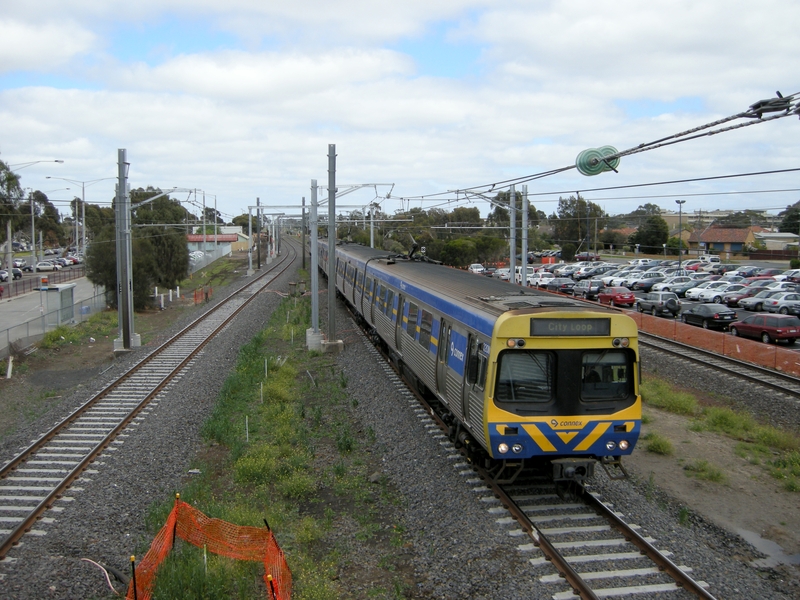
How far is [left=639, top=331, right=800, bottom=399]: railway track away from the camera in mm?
18163

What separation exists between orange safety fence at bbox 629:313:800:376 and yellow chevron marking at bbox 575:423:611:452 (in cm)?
1360

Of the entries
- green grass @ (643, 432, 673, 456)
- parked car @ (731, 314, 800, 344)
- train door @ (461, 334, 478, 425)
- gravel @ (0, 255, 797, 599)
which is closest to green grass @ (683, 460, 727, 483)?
green grass @ (643, 432, 673, 456)

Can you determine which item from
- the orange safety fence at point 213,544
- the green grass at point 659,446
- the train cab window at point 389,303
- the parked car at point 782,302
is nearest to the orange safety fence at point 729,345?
the green grass at point 659,446

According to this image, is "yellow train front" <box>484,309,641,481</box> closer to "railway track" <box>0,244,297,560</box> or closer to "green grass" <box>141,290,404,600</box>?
"green grass" <box>141,290,404,600</box>

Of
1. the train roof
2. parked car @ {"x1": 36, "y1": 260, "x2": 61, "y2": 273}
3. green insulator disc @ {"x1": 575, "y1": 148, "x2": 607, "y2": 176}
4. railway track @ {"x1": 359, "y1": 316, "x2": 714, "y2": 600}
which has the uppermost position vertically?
green insulator disc @ {"x1": 575, "y1": 148, "x2": 607, "y2": 176}

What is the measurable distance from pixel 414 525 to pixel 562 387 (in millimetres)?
2676

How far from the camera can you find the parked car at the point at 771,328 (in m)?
25.6

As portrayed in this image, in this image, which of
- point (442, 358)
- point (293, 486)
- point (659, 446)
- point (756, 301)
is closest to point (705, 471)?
point (659, 446)

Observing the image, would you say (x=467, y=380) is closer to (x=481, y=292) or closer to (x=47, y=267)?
(x=481, y=292)

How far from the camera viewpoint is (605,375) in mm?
9125

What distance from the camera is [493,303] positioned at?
1010 cm

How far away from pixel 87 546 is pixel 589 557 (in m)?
6.18

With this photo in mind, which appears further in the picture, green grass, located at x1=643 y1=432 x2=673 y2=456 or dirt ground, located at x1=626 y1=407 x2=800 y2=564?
green grass, located at x1=643 y1=432 x2=673 y2=456

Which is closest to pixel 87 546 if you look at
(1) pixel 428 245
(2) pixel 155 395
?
(2) pixel 155 395
